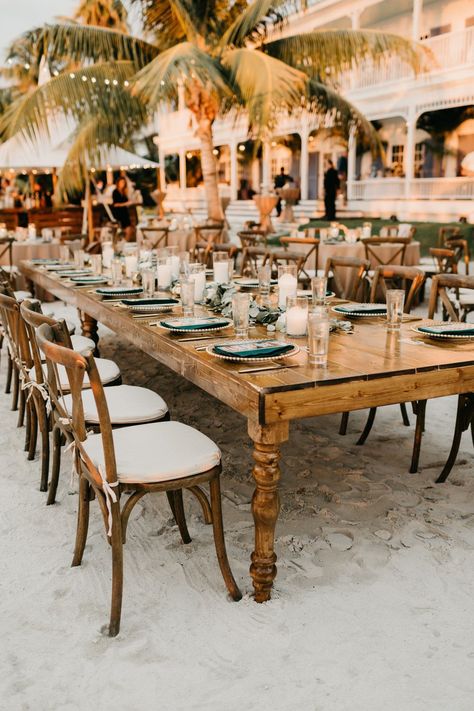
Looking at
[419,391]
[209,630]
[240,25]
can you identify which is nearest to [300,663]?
[209,630]

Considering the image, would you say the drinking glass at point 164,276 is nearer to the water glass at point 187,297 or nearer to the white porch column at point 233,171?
the water glass at point 187,297

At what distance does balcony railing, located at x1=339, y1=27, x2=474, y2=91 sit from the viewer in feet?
46.3

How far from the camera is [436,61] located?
12.9m

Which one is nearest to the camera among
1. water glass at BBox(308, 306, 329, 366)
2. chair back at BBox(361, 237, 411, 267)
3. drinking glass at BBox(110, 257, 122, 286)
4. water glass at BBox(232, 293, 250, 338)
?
water glass at BBox(308, 306, 329, 366)

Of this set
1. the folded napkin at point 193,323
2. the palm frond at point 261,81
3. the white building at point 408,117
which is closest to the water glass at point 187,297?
the folded napkin at point 193,323

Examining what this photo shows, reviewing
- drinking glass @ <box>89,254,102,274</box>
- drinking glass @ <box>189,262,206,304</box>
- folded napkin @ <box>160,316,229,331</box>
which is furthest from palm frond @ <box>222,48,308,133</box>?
folded napkin @ <box>160,316,229,331</box>

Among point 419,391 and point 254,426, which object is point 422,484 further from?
point 254,426

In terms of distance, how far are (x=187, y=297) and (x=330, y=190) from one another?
13.5m

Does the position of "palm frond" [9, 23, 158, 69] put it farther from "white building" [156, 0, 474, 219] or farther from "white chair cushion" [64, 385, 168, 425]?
"white chair cushion" [64, 385, 168, 425]

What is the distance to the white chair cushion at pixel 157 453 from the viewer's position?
230 cm

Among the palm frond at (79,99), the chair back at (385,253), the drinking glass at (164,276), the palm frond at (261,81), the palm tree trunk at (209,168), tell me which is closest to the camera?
the drinking glass at (164,276)

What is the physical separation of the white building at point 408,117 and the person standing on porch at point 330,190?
842 mm

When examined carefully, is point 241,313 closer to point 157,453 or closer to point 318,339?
point 318,339

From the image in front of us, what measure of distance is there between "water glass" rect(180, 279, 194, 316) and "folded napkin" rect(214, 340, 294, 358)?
0.80 metres
